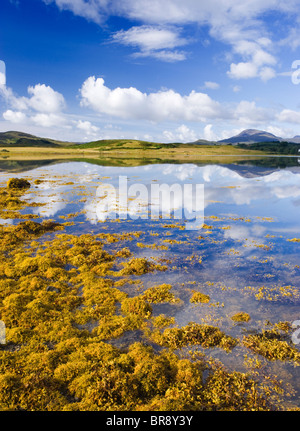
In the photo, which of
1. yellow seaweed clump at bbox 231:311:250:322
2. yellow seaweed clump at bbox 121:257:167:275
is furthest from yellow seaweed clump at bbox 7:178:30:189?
yellow seaweed clump at bbox 231:311:250:322

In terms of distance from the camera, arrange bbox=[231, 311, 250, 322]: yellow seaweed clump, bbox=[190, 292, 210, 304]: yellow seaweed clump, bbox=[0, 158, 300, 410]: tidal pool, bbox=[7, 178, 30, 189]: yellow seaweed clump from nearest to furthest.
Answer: bbox=[0, 158, 300, 410]: tidal pool < bbox=[231, 311, 250, 322]: yellow seaweed clump < bbox=[190, 292, 210, 304]: yellow seaweed clump < bbox=[7, 178, 30, 189]: yellow seaweed clump

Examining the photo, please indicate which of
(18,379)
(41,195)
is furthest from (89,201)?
(18,379)

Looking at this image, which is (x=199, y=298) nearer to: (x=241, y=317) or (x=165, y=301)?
(x=165, y=301)

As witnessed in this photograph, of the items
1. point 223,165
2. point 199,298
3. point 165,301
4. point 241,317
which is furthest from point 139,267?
point 223,165

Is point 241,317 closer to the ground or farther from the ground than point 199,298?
closer to the ground

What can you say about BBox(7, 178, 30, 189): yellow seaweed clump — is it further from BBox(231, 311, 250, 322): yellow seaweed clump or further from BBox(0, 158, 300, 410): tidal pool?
BBox(231, 311, 250, 322): yellow seaweed clump

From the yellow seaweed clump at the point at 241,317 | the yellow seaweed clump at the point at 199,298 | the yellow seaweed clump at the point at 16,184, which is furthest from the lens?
the yellow seaweed clump at the point at 16,184

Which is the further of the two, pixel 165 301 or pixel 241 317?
pixel 165 301

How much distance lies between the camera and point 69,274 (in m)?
17.3

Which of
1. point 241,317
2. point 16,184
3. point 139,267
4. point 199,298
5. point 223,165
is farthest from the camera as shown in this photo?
point 223,165

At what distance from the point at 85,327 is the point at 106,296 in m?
2.62

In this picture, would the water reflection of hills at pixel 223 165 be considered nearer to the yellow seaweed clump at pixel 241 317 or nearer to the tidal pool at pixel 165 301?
the tidal pool at pixel 165 301

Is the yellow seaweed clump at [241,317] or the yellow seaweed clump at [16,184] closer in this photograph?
the yellow seaweed clump at [241,317]

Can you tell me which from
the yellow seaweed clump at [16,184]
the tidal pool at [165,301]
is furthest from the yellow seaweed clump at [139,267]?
the yellow seaweed clump at [16,184]
